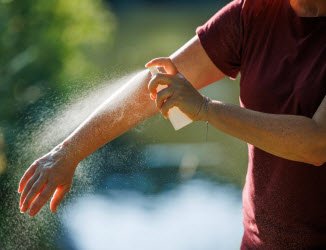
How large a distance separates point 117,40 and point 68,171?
294 inches

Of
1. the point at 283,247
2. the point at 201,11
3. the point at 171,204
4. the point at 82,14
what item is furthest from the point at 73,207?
the point at 201,11

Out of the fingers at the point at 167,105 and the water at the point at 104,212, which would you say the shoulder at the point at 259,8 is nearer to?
the fingers at the point at 167,105

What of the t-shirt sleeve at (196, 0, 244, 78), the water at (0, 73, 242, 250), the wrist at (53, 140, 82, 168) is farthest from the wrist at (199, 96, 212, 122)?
the water at (0, 73, 242, 250)

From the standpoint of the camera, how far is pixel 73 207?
4.41 m

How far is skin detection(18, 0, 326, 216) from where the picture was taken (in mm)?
1693

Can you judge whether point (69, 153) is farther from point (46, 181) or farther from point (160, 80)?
point (160, 80)

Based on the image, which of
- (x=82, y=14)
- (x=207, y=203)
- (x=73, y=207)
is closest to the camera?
(x=73, y=207)

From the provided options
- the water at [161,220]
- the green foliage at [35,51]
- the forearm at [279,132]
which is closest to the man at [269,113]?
the forearm at [279,132]

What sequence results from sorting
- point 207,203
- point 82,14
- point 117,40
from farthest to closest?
point 117,40 < point 82,14 < point 207,203

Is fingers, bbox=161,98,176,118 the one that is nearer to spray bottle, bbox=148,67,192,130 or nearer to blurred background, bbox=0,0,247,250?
spray bottle, bbox=148,67,192,130

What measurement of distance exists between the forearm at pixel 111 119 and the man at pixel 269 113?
0.06 feet

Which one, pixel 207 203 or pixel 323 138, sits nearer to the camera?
pixel 323 138

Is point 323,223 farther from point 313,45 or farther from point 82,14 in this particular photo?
point 82,14

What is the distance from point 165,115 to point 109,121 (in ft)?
1.05
